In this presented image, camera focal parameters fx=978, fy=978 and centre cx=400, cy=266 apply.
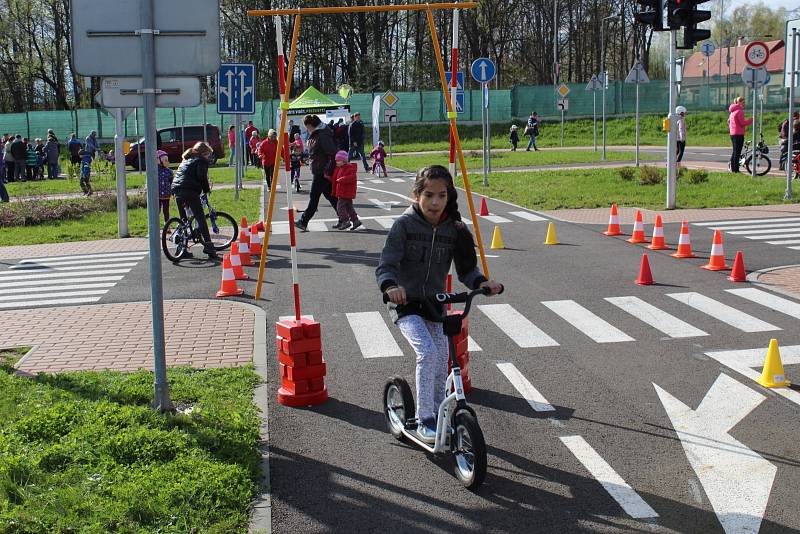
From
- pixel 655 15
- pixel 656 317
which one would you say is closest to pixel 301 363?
pixel 656 317

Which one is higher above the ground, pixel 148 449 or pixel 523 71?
pixel 523 71

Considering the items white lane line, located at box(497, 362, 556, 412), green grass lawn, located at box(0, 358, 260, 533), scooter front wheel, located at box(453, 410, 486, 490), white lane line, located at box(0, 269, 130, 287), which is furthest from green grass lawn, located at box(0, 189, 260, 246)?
scooter front wheel, located at box(453, 410, 486, 490)

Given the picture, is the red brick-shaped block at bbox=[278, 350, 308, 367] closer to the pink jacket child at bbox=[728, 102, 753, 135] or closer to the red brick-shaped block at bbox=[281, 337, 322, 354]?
the red brick-shaped block at bbox=[281, 337, 322, 354]

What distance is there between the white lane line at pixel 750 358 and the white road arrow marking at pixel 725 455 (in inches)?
10.0

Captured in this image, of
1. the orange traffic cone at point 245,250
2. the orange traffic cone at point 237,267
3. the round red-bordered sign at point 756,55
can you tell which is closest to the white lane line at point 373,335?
the orange traffic cone at point 237,267

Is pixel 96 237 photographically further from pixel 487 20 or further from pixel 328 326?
pixel 487 20

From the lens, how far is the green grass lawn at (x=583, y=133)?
168 feet

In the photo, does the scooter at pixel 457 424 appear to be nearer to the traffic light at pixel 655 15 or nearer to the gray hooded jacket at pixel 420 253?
the gray hooded jacket at pixel 420 253

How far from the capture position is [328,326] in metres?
10.1

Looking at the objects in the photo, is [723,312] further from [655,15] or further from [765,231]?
[655,15]

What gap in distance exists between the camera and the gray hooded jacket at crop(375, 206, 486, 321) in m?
5.84

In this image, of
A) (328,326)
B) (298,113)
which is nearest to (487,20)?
(298,113)

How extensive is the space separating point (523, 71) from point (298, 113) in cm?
4151

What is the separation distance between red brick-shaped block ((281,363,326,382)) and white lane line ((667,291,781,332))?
4.49m
